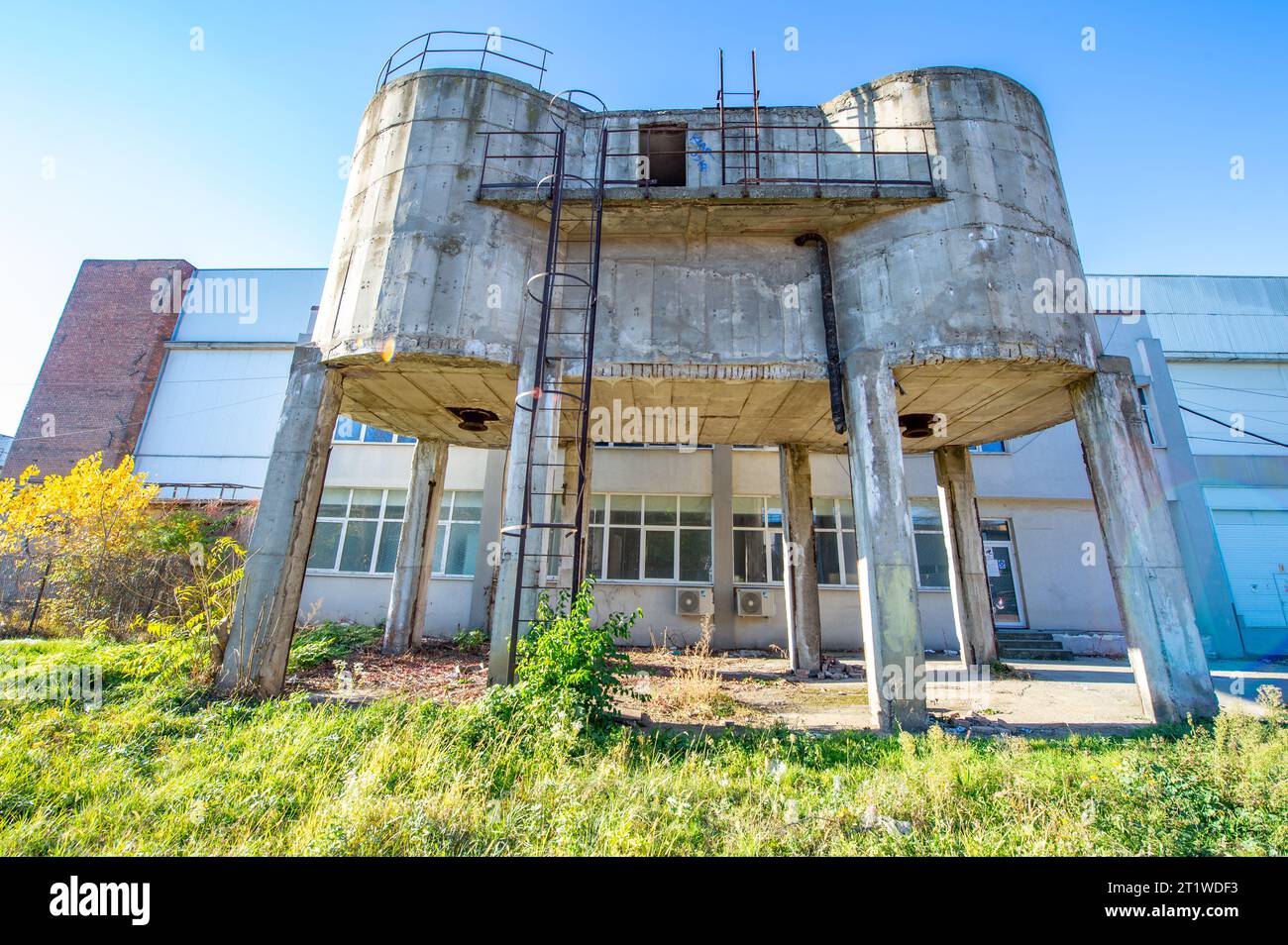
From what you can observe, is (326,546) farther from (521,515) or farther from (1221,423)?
(1221,423)

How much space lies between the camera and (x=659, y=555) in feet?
50.5

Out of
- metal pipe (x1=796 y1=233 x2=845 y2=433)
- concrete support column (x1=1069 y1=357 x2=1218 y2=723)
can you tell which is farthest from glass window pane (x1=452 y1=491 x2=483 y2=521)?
concrete support column (x1=1069 y1=357 x2=1218 y2=723)

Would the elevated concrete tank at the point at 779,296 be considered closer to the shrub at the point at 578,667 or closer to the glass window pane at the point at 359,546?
the shrub at the point at 578,667

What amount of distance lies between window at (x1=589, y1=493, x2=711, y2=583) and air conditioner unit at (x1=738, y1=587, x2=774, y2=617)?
3.61ft

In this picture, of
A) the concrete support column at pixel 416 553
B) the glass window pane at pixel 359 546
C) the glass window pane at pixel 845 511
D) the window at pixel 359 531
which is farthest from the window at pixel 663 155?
the glass window pane at pixel 359 546

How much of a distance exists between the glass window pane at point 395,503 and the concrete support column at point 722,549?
9601mm

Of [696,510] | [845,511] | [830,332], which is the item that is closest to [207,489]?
[696,510]

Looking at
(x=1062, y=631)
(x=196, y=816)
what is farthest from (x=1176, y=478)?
(x=196, y=816)

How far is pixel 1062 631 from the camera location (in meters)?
14.8

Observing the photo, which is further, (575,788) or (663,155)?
(663,155)

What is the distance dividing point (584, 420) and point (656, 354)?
177 centimetres

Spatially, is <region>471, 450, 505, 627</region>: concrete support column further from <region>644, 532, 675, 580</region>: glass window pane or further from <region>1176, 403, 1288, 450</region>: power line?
<region>1176, 403, 1288, 450</region>: power line

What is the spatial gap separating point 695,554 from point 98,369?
2380cm

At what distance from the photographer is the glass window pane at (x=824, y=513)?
15.9 metres
